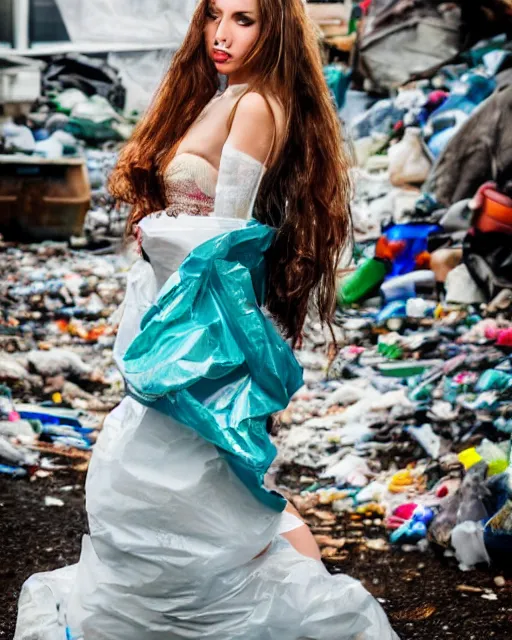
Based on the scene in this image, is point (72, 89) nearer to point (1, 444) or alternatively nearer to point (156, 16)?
point (156, 16)

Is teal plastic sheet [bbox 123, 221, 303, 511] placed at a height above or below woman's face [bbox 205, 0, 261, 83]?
below

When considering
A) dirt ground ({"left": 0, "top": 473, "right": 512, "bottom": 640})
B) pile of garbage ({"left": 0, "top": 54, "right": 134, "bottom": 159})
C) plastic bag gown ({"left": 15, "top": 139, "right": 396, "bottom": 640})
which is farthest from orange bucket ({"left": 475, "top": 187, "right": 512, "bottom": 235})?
plastic bag gown ({"left": 15, "top": 139, "right": 396, "bottom": 640})

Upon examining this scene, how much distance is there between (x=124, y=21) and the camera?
7672mm

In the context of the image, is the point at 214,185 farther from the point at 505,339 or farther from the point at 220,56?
the point at 505,339

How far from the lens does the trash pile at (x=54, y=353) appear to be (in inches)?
176

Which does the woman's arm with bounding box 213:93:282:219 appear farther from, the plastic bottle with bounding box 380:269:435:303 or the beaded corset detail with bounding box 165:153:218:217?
the plastic bottle with bounding box 380:269:435:303

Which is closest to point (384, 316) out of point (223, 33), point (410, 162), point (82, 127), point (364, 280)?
point (364, 280)

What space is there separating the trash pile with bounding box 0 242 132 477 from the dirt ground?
382 mm

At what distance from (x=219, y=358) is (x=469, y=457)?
5.93 feet

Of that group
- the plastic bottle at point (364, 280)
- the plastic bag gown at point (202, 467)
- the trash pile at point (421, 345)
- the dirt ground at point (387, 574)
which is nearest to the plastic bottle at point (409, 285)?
the trash pile at point (421, 345)

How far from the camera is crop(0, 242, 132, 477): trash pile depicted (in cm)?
448

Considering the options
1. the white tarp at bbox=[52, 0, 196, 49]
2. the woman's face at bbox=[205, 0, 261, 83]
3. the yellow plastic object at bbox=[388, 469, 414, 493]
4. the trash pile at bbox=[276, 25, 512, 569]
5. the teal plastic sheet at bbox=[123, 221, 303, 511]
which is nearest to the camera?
the teal plastic sheet at bbox=[123, 221, 303, 511]

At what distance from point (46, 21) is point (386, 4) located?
7.77 ft

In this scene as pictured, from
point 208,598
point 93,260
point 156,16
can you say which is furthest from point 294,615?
point 156,16
